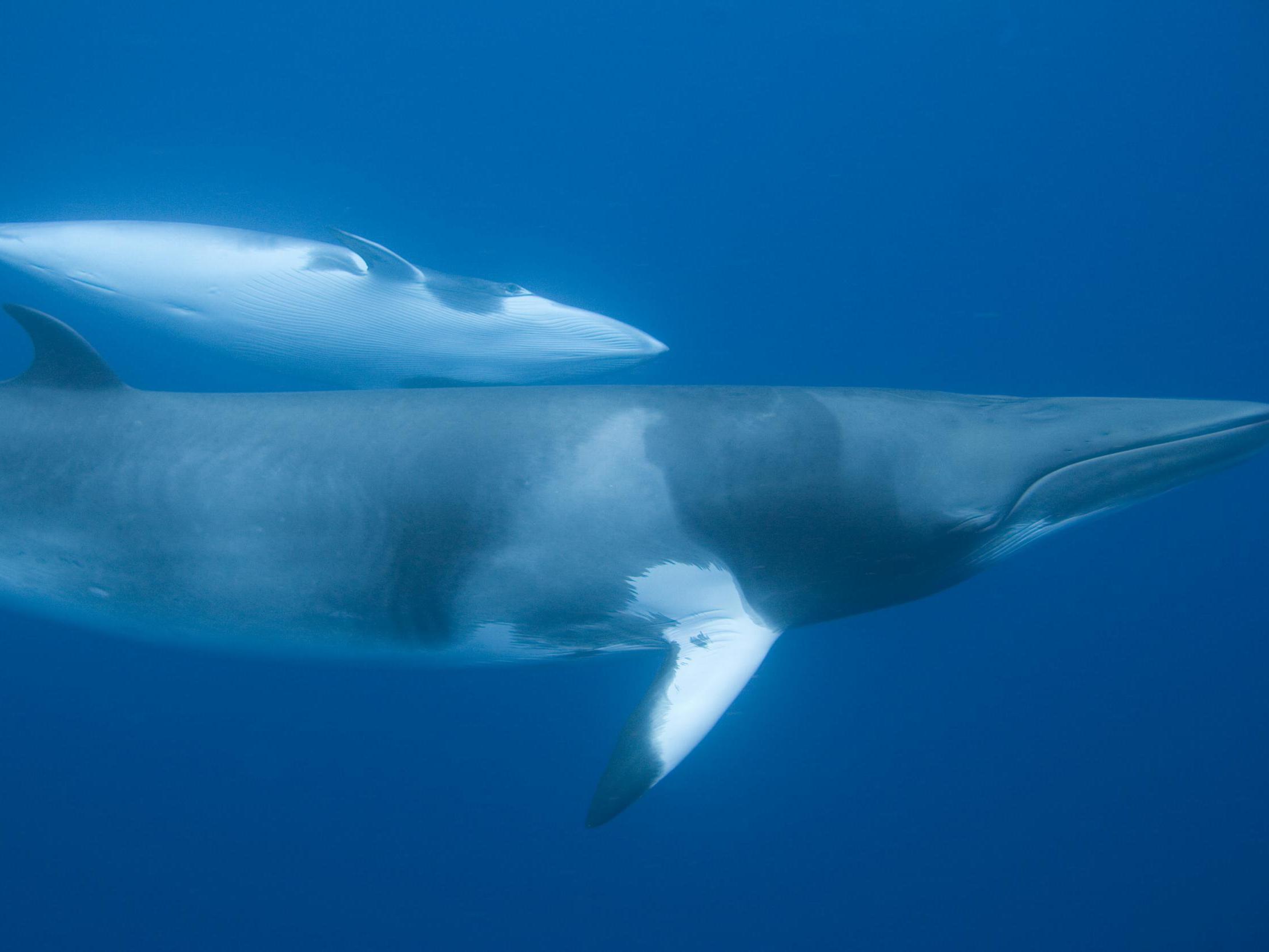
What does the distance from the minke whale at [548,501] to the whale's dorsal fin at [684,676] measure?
0.05 ft

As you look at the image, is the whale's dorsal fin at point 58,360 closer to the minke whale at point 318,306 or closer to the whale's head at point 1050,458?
the minke whale at point 318,306

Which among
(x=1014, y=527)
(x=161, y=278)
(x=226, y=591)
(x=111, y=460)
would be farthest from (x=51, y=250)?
(x=1014, y=527)

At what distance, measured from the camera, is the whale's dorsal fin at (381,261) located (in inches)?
305

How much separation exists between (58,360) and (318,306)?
335 cm

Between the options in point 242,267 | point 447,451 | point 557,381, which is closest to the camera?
point 447,451

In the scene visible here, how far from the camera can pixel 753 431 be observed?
4.87 m

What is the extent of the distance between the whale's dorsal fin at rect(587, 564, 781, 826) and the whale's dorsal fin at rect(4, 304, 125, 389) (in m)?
3.63

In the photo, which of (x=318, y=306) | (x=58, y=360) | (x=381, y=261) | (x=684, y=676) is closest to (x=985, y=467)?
Answer: (x=684, y=676)

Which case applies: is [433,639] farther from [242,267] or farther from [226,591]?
[242,267]

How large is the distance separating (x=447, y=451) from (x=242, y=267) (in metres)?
4.35

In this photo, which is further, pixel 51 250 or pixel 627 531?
pixel 51 250

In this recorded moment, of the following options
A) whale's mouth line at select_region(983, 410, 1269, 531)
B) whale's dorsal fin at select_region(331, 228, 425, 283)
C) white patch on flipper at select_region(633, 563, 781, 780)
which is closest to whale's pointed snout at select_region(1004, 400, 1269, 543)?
whale's mouth line at select_region(983, 410, 1269, 531)

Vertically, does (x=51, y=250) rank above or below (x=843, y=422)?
above

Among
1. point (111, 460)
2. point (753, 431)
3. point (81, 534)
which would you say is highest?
point (753, 431)
